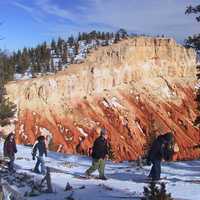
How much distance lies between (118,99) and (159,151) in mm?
76811

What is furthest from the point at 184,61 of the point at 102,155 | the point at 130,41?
the point at 102,155

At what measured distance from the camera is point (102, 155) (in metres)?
21.3

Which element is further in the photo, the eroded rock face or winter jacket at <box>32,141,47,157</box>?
the eroded rock face

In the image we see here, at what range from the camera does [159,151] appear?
764 inches

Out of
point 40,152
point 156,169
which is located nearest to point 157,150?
point 156,169

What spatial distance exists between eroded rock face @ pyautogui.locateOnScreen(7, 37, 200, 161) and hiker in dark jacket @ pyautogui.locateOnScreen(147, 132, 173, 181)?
53304mm

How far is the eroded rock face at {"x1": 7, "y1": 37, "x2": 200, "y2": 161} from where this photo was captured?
8144 cm

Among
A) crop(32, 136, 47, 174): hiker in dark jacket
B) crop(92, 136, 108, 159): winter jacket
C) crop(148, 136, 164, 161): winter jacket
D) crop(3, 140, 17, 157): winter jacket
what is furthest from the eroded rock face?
crop(148, 136, 164, 161): winter jacket

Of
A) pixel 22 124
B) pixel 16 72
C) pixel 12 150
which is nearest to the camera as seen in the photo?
pixel 12 150

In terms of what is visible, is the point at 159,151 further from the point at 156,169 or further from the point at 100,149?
the point at 100,149

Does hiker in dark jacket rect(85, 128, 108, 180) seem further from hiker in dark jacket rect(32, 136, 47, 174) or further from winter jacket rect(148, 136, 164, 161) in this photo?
hiker in dark jacket rect(32, 136, 47, 174)

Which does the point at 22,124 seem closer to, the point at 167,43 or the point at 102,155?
the point at 167,43

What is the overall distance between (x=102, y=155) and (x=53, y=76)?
7117 cm

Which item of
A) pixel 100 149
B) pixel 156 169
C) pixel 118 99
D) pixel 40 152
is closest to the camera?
pixel 156 169
